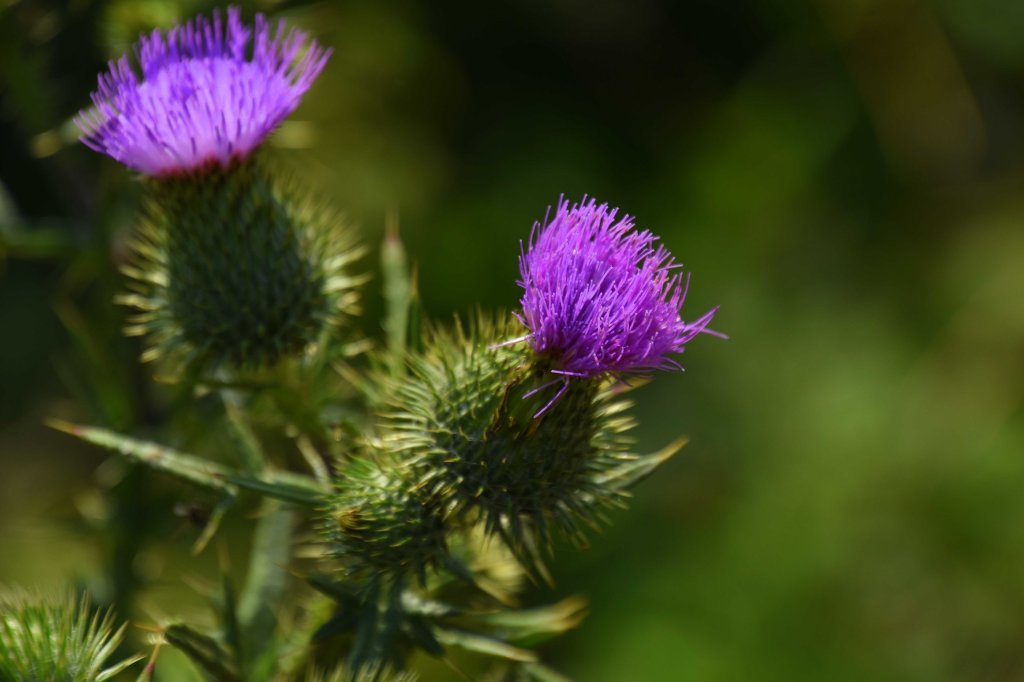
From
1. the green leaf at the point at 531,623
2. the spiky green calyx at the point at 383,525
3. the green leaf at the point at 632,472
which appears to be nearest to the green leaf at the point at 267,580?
the spiky green calyx at the point at 383,525

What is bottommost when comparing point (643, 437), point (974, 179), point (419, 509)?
point (419, 509)

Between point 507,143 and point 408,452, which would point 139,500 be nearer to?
point 408,452

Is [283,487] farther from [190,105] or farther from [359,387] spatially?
[190,105]

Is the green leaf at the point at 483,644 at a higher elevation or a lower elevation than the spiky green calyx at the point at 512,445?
lower

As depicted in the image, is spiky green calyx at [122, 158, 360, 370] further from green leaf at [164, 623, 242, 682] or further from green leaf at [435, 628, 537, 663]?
green leaf at [435, 628, 537, 663]

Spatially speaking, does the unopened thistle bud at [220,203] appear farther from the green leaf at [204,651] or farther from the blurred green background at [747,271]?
the blurred green background at [747,271]

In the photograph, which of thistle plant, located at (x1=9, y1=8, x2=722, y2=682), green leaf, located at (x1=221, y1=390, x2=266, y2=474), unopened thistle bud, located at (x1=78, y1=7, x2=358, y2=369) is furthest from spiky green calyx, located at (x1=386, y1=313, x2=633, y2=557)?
unopened thistle bud, located at (x1=78, y1=7, x2=358, y2=369)

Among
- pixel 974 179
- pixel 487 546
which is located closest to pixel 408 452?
pixel 487 546
